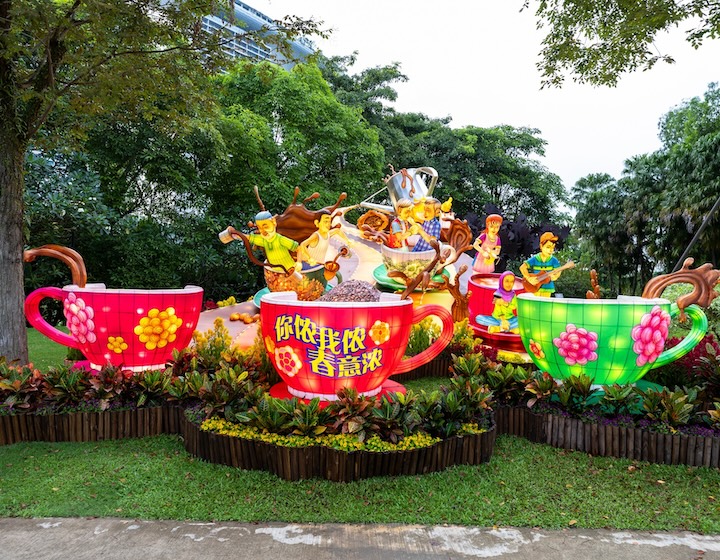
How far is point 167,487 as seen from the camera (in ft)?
10.4

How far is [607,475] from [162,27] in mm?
5771

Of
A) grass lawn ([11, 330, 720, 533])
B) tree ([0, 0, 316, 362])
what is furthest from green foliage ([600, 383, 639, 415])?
tree ([0, 0, 316, 362])

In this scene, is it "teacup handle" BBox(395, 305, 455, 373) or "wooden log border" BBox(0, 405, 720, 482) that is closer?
"wooden log border" BBox(0, 405, 720, 482)

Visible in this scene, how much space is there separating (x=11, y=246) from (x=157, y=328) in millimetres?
1723

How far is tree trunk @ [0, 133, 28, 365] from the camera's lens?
4.89m

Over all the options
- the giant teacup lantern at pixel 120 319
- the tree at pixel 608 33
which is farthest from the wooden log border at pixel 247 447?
the tree at pixel 608 33

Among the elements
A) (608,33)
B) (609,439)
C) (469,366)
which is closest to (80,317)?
(469,366)

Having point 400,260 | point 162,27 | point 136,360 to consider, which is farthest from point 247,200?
point 136,360

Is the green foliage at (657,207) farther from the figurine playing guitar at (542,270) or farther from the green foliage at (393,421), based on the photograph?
the green foliage at (393,421)

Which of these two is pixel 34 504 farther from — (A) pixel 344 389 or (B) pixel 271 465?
(A) pixel 344 389

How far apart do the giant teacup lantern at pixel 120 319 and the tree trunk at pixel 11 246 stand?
44 centimetres

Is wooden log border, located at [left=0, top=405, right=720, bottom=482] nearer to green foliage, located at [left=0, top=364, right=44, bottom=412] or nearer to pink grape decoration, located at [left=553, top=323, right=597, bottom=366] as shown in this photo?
green foliage, located at [left=0, top=364, right=44, bottom=412]

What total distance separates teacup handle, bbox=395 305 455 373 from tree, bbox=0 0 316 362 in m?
3.46

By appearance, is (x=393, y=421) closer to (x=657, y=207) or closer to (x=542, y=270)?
(x=542, y=270)
